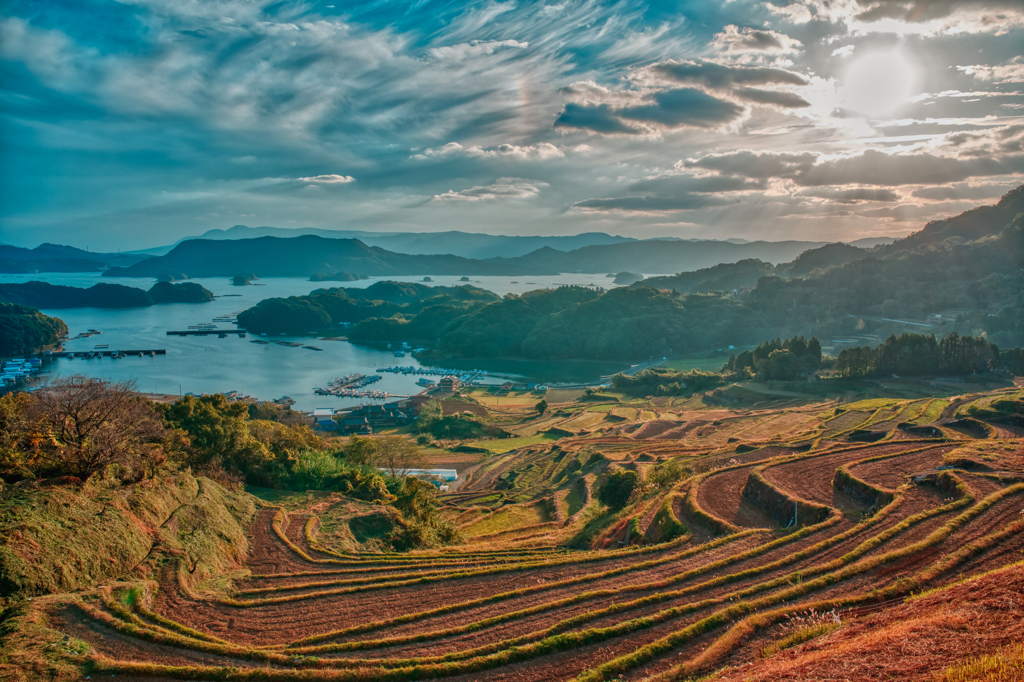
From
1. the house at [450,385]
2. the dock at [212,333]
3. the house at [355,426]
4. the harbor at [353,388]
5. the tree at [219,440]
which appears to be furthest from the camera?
the dock at [212,333]

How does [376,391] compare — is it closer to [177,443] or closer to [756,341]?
[177,443]

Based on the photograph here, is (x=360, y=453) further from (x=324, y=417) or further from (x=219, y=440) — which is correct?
(x=324, y=417)

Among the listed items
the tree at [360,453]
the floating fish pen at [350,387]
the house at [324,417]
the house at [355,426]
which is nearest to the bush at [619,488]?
the tree at [360,453]

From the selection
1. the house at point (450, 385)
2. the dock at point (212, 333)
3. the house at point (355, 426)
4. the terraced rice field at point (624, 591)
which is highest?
the dock at point (212, 333)

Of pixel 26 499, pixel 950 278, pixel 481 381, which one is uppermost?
pixel 950 278

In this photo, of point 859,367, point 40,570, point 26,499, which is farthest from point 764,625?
point 859,367

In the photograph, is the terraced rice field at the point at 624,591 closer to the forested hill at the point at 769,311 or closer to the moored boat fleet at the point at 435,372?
the moored boat fleet at the point at 435,372
